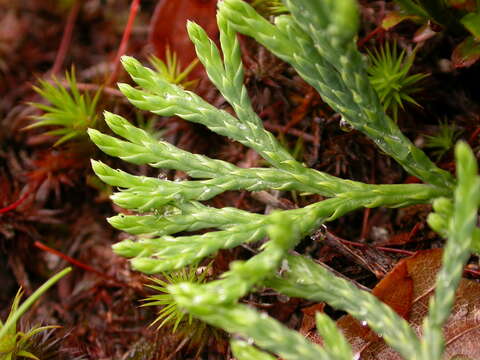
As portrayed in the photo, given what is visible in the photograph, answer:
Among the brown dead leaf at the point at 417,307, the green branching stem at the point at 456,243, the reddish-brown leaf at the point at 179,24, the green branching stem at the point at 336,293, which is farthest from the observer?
the reddish-brown leaf at the point at 179,24

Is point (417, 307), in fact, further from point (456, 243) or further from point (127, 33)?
point (127, 33)

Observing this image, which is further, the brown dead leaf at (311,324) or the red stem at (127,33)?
the red stem at (127,33)

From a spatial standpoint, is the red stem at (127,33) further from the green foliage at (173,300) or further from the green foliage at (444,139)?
the green foliage at (444,139)

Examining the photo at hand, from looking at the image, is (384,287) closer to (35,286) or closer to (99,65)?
(35,286)

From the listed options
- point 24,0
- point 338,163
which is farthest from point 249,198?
point 24,0

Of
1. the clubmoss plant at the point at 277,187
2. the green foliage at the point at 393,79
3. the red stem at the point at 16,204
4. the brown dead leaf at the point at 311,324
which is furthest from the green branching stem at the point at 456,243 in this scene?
the red stem at the point at 16,204
